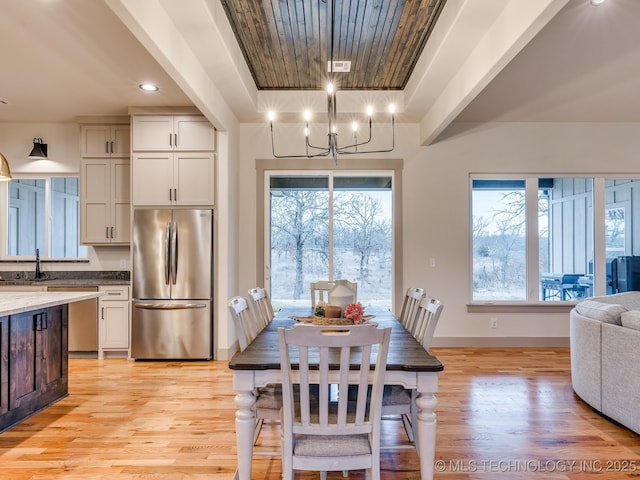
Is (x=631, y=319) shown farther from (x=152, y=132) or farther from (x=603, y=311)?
(x=152, y=132)

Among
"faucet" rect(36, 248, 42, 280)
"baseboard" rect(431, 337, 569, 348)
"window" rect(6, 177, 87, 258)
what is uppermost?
"window" rect(6, 177, 87, 258)

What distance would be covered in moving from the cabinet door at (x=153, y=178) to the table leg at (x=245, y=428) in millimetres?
3046

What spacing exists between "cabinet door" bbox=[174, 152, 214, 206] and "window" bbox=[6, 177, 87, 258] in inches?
60.9

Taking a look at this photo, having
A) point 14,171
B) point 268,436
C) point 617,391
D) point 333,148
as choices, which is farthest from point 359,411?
point 14,171

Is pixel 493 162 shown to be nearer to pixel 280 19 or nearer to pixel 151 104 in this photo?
pixel 280 19

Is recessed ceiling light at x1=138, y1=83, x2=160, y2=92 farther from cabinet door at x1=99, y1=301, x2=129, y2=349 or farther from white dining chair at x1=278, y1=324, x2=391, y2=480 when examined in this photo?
white dining chair at x1=278, y1=324, x2=391, y2=480

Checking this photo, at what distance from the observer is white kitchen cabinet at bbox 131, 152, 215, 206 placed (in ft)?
14.2

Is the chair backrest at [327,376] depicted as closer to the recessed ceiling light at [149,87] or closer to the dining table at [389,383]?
the dining table at [389,383]

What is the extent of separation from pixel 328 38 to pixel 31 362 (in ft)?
11.0

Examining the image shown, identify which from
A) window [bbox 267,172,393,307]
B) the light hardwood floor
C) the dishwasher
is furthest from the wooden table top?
the dishwasher

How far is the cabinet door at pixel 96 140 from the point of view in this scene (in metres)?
4.58

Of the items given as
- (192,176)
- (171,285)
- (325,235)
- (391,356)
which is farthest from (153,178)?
(391,356)

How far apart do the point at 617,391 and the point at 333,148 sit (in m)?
2.50

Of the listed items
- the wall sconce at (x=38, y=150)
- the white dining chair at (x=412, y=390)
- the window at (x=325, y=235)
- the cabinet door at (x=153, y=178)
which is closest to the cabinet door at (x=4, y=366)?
the cabinet door at (x=153, y=178)
